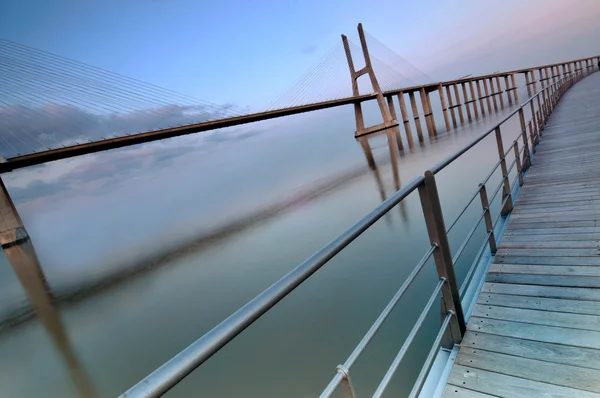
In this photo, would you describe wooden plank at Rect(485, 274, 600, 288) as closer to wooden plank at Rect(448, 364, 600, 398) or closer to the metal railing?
the metal railing

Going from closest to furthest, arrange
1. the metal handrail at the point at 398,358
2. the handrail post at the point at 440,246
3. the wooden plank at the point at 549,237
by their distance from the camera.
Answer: the metal handrail at the point at 398,358 < the handrail post at the point at 440,246 < the wooden plank at the point at 549,237

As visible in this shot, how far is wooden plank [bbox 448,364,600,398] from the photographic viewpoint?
3.26 ft

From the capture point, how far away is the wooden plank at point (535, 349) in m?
1.09

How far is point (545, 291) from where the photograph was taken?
147 cm

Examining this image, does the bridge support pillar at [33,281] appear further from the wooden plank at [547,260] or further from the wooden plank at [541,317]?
the wooden plank at [547,260]

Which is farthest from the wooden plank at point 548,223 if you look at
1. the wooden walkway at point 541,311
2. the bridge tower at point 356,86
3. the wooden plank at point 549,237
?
the bridge tower at point 356,86

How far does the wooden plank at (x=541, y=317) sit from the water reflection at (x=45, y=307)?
12.7 ft

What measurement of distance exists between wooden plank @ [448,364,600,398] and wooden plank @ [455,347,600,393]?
0.02 metres

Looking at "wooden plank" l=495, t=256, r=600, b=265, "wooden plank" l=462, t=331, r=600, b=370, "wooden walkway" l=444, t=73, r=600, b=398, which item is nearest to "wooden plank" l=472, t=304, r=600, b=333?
"wooden walkway" l=444, t=73, r=600, b=398

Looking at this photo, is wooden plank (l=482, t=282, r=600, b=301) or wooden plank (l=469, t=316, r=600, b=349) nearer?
wooden plank (l=469, t=316, r=600, b=349)

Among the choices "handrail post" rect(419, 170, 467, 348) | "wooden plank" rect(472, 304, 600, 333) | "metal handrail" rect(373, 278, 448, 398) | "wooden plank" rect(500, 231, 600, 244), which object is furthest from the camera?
"wooden plank" rect(500, 231, 600, 244)

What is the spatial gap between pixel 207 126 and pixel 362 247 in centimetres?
1011

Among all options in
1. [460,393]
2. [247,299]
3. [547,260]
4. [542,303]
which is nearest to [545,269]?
[547,260]

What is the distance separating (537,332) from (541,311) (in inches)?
5.8
